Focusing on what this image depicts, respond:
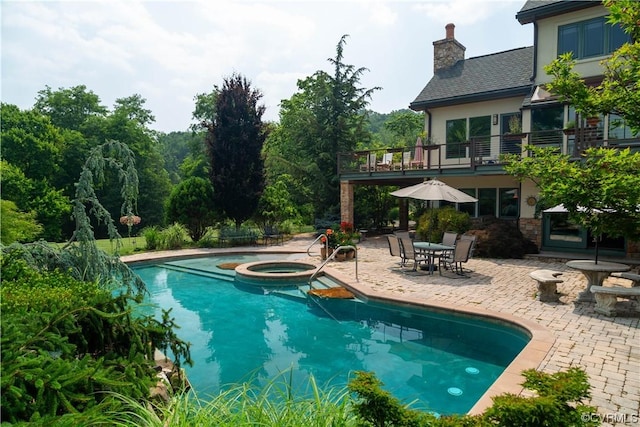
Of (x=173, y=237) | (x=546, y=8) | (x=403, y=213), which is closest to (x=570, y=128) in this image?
(x=546, y=8)

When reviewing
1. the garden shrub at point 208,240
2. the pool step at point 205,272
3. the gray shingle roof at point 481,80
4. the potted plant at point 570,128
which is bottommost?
the pool step at point 205,272

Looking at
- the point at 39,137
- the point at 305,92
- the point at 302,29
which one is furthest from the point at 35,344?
the point at 39,137

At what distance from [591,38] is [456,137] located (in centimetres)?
608

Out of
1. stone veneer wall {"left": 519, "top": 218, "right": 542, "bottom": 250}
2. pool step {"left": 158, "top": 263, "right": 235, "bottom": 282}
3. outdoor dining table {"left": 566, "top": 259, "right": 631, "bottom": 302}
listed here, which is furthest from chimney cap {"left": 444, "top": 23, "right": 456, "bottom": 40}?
pool step {"left": 158, "top": 263, "right": 235, "bottom": 282}

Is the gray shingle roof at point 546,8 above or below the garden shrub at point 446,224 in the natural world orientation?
above

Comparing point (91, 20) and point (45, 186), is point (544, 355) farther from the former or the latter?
point (45, 186)

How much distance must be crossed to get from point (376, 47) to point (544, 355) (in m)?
8.84

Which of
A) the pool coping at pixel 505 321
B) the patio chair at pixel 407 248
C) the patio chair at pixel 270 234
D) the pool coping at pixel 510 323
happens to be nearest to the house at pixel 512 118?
the patio chair at pixel 270 234

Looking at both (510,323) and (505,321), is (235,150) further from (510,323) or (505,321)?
(510,323)

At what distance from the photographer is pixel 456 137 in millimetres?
18141

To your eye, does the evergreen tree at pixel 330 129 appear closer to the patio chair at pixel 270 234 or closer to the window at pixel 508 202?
the patio chair at pixel 270 234

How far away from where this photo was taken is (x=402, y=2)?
9500 mm

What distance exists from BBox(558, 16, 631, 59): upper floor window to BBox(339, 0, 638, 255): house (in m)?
0.03

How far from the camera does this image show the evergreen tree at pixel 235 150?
64.3 feet
